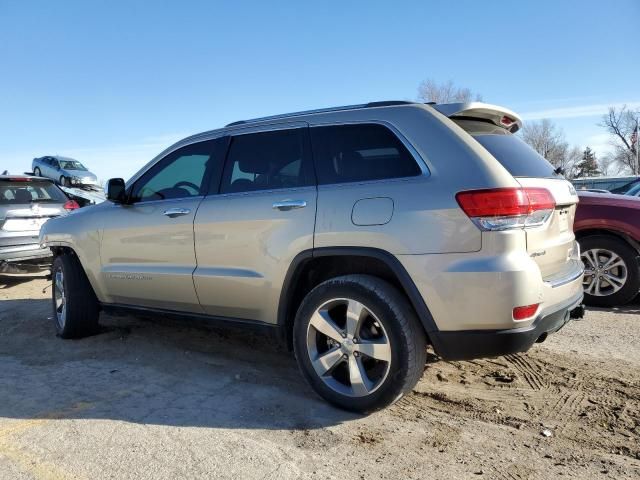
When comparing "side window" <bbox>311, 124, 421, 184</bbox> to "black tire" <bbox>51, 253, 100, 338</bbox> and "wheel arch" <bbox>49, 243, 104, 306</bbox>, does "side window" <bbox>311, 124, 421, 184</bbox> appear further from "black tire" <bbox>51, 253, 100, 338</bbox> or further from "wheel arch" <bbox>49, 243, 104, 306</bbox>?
"black tire" <bbox>51, 253, 100, 338</bbox>

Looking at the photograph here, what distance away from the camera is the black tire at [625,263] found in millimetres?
5789

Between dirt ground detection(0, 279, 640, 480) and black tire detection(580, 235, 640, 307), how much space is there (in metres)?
1.10

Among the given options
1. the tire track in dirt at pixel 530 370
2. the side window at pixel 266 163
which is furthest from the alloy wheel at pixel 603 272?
the side window at pixel 266 163

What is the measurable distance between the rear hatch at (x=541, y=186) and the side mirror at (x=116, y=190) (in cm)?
290

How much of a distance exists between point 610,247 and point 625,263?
0.22m

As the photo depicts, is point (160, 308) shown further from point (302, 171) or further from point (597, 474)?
A: point (597, 474)

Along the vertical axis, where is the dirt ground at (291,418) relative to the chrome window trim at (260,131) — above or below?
below

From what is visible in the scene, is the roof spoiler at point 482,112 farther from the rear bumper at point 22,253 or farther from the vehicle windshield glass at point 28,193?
the vehicle windshield glass at point 28,193

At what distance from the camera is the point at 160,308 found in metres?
4.50

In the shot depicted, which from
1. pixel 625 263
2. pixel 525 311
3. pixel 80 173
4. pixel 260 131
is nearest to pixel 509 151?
pixel 525 311

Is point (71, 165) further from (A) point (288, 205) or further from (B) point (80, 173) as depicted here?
(A) point (288, 205)

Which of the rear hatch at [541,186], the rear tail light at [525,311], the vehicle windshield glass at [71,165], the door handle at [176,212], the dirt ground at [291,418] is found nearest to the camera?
the dirt ground at [291,418]

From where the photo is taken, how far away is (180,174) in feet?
14.8

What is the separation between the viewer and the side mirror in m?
4.69
